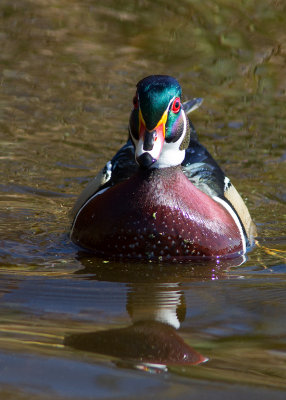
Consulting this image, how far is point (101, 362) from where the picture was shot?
10.3 ft

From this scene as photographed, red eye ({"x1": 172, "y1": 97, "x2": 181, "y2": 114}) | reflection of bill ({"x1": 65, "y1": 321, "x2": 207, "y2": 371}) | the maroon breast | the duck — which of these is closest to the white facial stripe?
the duck

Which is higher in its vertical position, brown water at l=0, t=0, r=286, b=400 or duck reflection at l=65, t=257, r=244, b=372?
brown water at l=0, t=0, r=286, b=400

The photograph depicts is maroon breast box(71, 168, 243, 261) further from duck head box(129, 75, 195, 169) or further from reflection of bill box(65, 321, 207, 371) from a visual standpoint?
reflection of bill box(65, 321, 207, 371)

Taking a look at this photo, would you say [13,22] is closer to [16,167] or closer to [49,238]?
[16,167]

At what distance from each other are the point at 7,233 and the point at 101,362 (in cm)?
277

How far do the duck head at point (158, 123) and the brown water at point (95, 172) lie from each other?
740 mm

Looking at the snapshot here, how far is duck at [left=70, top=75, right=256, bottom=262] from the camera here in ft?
16.2

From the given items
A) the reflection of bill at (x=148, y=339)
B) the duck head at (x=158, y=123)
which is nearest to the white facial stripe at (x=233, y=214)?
the duck head at (x=158, y=123)

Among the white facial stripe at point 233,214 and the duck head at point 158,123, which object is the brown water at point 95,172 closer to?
the white facial stripe at point 233,214

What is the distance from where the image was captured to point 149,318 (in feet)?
12.6

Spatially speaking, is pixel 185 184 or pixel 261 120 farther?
pixel 261 120

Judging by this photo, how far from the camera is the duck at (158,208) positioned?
4945 mm

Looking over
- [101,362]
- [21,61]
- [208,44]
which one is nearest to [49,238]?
[101,362]

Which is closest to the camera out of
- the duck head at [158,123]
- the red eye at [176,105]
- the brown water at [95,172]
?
the brown water at [95,172]
